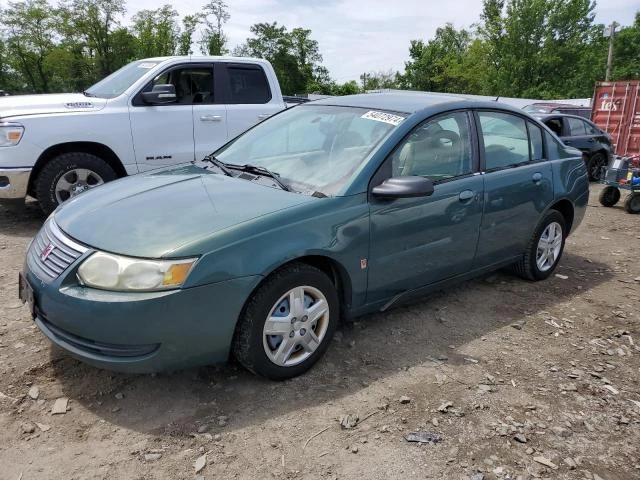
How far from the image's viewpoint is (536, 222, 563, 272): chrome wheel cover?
15.6 feet

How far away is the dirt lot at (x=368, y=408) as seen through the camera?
2447 millimetres

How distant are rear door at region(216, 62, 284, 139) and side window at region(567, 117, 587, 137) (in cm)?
716

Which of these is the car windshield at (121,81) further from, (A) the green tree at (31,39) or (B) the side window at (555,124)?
(A) the green tree at (31,39)

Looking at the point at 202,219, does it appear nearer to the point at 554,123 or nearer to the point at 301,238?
the point at 301,238

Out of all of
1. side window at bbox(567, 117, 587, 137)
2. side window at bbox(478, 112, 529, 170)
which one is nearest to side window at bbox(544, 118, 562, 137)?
side window at bbox(567, 117, 587, 137)

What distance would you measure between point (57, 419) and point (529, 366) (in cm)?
278

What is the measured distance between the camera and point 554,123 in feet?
36.2

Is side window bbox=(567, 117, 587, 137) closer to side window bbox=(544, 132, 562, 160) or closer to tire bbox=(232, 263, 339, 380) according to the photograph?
side window bbox=(544, 132, 562, 160)

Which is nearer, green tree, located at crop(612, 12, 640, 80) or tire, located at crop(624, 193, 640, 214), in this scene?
tire, located at crop(624, 193, 640, 214)

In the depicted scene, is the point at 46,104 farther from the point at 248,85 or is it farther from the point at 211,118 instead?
the point at 248,85

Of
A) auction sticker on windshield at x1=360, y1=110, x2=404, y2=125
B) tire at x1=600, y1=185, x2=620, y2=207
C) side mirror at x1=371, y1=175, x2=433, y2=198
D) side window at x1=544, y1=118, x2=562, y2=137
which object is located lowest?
tire at x1=600, y1=185, x2=620, y2=207

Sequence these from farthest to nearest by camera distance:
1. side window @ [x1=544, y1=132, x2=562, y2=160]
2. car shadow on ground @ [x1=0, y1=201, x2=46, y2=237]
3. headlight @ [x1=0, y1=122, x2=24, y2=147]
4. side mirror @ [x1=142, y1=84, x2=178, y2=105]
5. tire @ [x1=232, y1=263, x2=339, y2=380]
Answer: side mirror @ [x1=142, y1=84, x2=178, y2=105] < car shadow on ground @ [x1=0, y1=201, x2=46, y2=237] < headlight @ [x1=0, y1=122, x2=24, y2=147] < side window @ [x1=544, y1=132, x2=562, y2=160] < tire @ [x1=232, y1=263, x2=339, y2=380]

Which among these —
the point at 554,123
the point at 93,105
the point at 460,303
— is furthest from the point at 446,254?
the point at 554,123

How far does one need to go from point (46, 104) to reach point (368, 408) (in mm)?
5076
